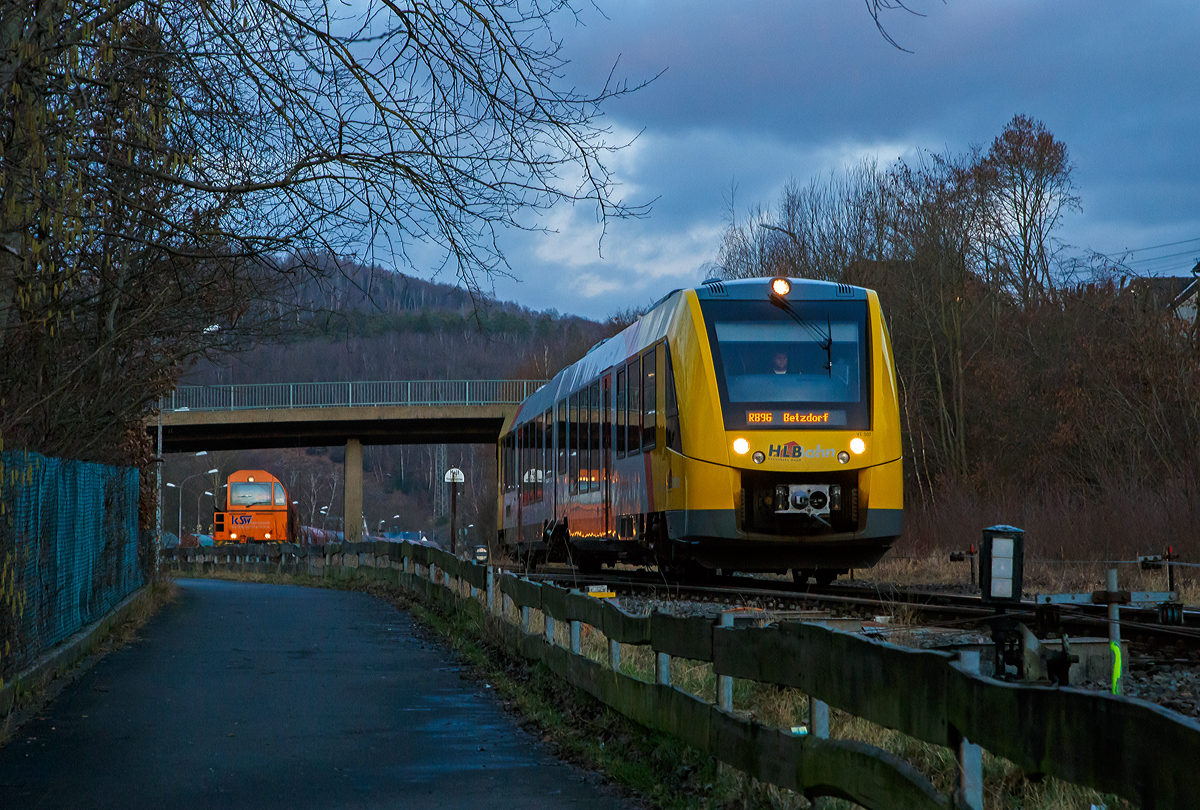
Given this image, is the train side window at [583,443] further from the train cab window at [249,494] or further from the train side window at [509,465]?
the train cab window at [249,494]

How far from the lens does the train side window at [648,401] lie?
16.4 m

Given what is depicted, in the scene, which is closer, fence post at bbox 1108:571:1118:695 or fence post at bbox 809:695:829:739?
fence post at bbox 809:695:829:739

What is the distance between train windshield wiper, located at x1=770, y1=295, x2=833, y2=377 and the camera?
1563 cm

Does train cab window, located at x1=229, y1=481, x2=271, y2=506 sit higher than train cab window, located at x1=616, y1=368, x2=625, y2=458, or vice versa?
train cab window, located at x1=616, y1=368, x2=625, y2=458

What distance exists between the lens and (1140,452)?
982 inches

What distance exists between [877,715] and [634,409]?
12.9 m

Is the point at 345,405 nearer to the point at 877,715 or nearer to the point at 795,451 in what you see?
the point at 795,451

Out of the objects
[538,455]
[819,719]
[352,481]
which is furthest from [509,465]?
[352,481]

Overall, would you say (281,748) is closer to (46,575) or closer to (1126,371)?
(46,575)

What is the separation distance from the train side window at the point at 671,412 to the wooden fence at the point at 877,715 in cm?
592

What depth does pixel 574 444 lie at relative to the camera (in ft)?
69.5

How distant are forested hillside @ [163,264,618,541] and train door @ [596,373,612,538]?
1.60 metres

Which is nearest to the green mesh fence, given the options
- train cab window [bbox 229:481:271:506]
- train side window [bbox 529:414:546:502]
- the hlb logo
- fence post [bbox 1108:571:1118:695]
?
fence post [bbox 1108:571:1118:695]

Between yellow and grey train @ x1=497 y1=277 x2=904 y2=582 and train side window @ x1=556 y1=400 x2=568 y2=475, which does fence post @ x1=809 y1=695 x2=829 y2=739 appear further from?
train side window @ x1=556 y1=400 x2=568 y2=475
